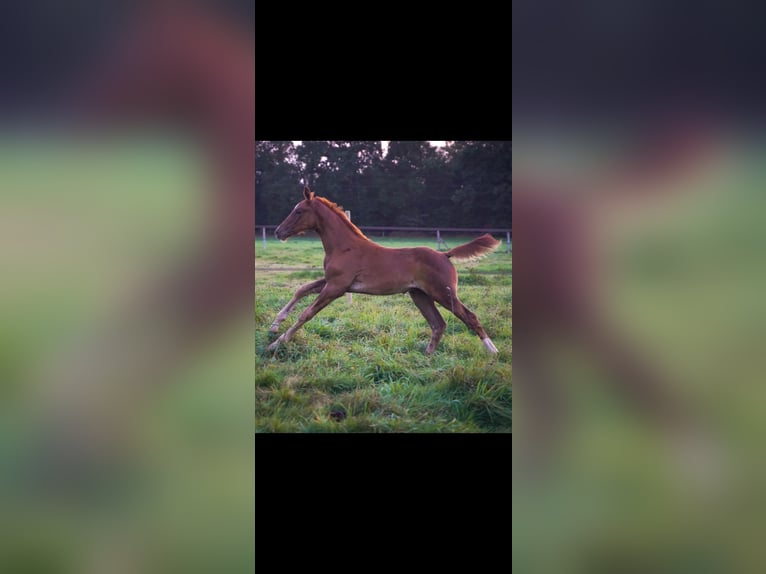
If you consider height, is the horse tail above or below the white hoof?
above

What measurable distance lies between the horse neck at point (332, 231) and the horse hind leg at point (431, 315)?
69cm

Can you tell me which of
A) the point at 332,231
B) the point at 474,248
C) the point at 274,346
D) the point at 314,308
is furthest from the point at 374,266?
the point at 274,346

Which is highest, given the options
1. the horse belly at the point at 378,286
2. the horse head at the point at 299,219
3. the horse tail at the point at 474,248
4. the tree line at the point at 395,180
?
the tree line at the point at 395,180

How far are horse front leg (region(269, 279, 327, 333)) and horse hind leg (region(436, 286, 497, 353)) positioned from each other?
3.26 feet

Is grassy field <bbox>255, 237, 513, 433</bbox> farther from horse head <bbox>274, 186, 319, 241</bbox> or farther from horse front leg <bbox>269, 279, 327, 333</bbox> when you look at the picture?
horse head <bbox>274, 186, 319, 241</bbox>

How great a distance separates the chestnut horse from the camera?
4.50 metres

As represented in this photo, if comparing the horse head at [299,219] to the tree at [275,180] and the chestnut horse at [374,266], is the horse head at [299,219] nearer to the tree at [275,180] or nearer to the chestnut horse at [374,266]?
the chestnut horse at [374,266]
